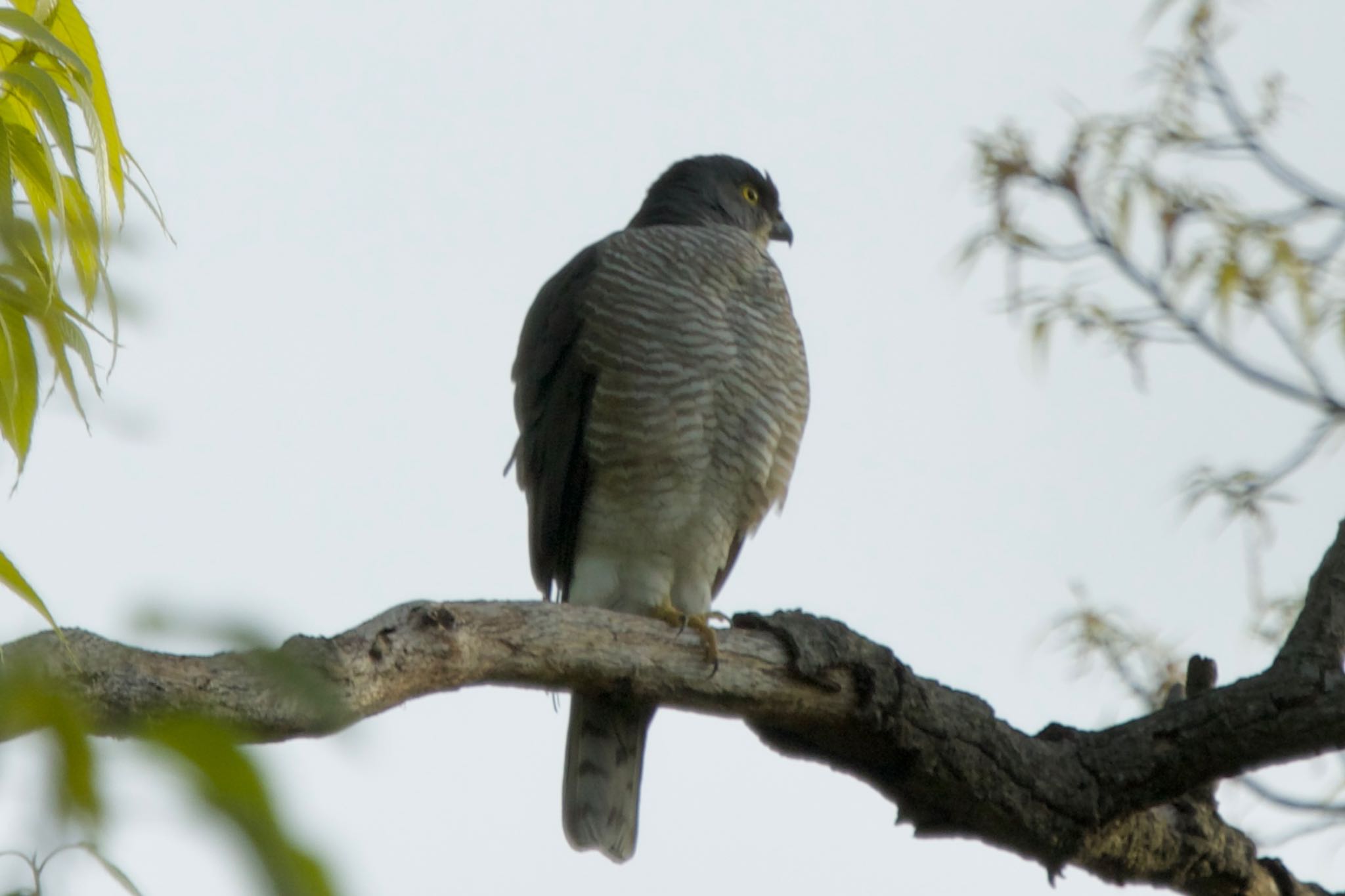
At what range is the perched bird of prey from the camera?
4781 millimetres

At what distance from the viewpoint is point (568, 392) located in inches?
203

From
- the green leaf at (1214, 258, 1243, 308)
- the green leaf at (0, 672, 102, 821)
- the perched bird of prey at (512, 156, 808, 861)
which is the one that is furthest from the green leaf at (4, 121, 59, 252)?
the green leaf at (1214, 258, 1243, 308)

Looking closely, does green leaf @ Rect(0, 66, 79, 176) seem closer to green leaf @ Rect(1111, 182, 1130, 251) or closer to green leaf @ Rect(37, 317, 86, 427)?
green leaf @ Rect(37, 317, 86, 427)

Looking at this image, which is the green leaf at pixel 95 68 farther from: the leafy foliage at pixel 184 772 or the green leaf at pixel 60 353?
the leafy foliage at pixel 184 772

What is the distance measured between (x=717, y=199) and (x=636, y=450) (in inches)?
72.9

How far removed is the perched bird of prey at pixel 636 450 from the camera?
188 inches

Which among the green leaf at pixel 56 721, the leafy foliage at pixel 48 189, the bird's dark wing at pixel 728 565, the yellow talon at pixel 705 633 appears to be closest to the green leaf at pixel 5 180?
the leafy foliage at pixel 48 189

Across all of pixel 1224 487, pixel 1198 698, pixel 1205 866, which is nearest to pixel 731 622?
pixel 1198 698

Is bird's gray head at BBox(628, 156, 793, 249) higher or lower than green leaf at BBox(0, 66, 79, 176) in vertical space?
higher

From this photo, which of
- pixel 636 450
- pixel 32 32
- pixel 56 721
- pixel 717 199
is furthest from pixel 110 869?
pixel 717 199

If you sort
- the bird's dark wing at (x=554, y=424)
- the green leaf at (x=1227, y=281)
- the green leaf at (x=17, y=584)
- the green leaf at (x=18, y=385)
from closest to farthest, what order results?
the green leaf at (x=17, y=584) < the green leaf at (x=18, y=385) < the green leaf at (x=1227, y=281) < the bird's dark wing at (x=554, y=424)

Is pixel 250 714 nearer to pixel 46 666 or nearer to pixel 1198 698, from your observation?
pixel 46 666

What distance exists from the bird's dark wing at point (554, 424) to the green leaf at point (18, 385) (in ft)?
11.1

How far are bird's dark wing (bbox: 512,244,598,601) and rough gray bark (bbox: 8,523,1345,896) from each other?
60.4 inches
